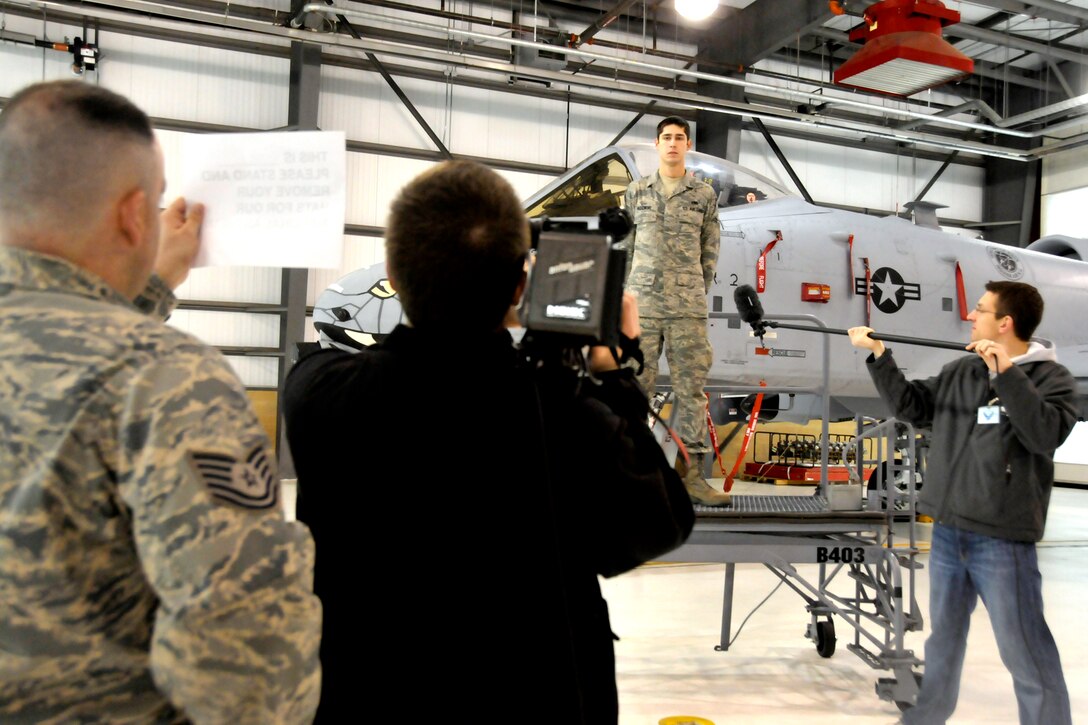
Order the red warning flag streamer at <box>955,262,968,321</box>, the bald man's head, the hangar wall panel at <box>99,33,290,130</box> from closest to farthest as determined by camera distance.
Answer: the bald man's head
the red warning flag streamer at <box>955,262,968,321</box>
the hangar wall panel at <box>99,33,290,130</box>

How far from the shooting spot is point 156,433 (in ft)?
3.15

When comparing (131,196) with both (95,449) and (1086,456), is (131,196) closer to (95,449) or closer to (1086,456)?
(95,449)

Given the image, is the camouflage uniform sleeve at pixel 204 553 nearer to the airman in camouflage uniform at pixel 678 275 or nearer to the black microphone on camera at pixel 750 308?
the black microphone on camera at pixel 750 308

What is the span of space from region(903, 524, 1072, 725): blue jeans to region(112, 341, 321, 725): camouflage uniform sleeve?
3.14 metres

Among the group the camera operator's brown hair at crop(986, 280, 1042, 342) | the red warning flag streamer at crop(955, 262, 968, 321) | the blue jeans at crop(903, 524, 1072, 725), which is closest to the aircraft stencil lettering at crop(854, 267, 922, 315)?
the red warning flag streamer at crop(955, 262, 968, 321)

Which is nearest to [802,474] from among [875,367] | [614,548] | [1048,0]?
[1048,0]

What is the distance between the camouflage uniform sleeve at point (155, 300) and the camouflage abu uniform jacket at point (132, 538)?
0.94 feet

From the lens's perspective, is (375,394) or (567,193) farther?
(567,193)

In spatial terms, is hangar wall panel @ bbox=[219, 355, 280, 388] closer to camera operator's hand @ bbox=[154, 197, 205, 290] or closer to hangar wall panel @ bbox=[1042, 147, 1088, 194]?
camera operator's hand @ bbox=[154, 197, 205, 290]

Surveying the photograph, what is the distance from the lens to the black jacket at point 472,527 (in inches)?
49.2

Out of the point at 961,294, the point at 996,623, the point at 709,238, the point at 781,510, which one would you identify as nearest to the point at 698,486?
the point at 781,510

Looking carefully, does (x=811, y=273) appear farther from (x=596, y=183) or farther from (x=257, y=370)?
(x=257, y=370)

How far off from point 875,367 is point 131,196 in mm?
3399

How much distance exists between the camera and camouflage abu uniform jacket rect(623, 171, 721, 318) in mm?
4902
